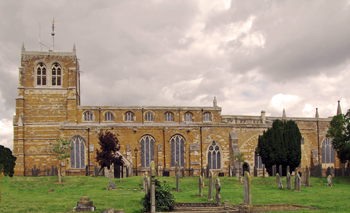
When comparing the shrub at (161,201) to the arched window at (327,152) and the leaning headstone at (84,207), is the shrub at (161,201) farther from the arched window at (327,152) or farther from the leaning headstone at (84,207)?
the arched window at (327,152)

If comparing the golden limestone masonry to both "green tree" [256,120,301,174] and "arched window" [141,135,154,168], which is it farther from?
"green tree" [256,120,301,174]

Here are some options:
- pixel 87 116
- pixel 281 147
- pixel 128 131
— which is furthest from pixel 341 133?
pixel 87 116

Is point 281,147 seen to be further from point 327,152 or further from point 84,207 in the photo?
point 84,207

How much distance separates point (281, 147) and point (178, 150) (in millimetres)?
11433

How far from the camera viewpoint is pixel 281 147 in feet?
113

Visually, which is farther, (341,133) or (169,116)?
(169,116)

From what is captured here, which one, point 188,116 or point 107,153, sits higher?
point 188,116

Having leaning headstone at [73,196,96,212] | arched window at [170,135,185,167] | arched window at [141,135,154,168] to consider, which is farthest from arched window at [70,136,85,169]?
leaning headstone at [73,196,96,212]

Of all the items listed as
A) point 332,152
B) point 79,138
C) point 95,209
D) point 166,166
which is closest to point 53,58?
point 79,138

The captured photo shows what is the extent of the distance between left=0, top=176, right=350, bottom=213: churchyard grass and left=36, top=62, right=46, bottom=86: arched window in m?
19.5

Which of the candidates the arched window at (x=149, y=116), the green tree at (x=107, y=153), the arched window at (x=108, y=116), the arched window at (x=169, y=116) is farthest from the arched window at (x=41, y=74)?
the green tree at (x=107, y=153)

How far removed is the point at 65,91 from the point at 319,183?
33007 millimetres

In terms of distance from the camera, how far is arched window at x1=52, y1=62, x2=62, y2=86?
44781 mm

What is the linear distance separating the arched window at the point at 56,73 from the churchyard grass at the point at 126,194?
19.2 metres
